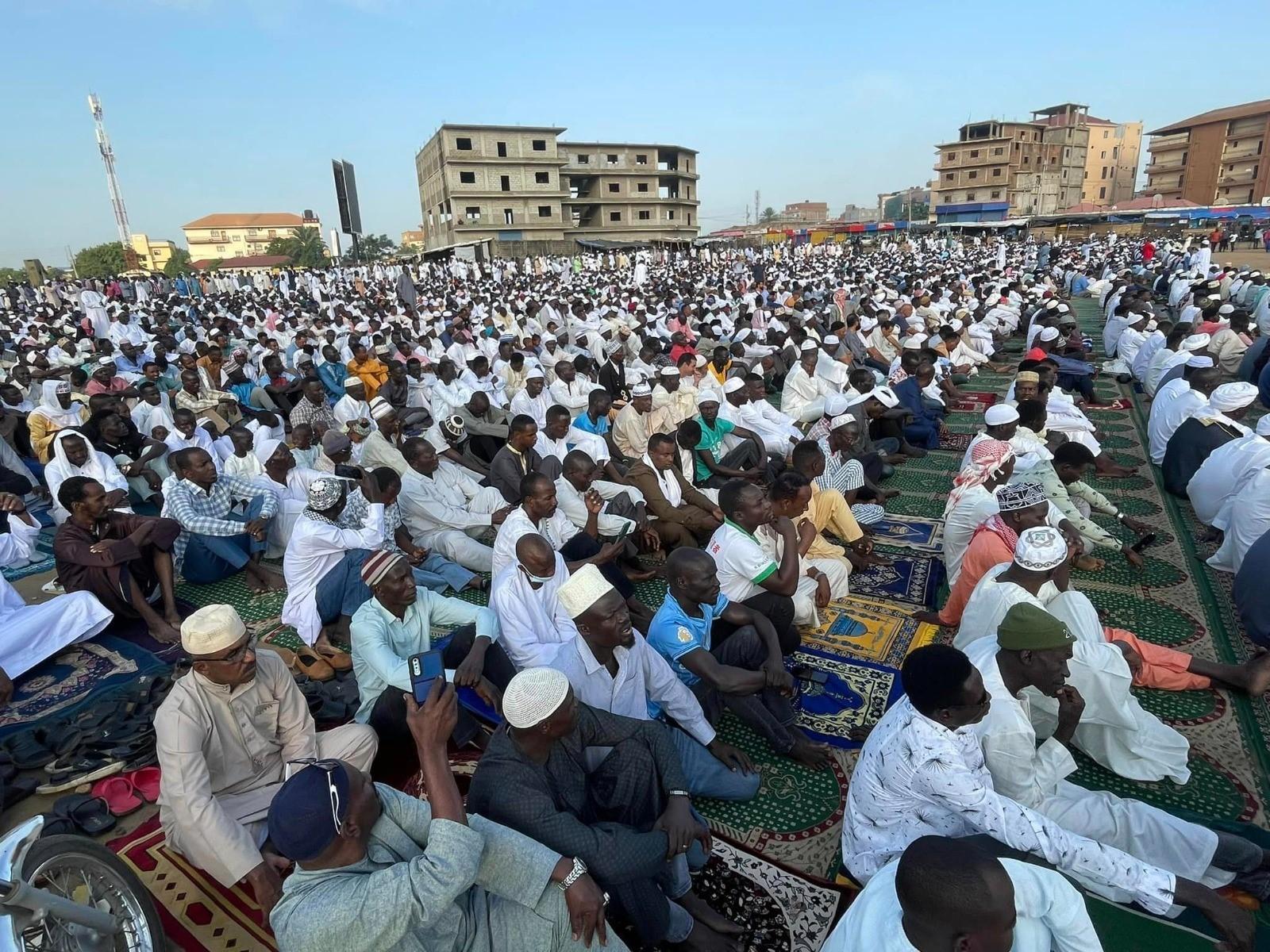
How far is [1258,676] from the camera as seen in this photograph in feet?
10.9

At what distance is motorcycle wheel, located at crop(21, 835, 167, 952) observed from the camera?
201cm

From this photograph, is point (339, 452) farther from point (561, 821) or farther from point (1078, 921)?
point (1078, 921)

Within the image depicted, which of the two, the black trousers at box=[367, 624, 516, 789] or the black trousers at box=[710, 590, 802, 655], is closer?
the black trousers at box=[367, 624, 516, 789]

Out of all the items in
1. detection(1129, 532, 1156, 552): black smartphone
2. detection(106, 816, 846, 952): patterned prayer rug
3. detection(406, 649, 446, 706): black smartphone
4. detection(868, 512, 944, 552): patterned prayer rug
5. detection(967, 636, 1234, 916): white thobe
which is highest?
detection(406, 649, 446, 706): black smartphone

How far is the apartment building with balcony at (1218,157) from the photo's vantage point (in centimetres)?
4678

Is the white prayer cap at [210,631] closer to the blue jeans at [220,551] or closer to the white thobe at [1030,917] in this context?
the white thobe at [1030,917]

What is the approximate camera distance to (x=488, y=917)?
6.19 feet

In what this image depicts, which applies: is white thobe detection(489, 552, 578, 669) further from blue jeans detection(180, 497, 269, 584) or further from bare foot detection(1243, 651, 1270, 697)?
bare foot detection(1243, 651, 1270, 697)

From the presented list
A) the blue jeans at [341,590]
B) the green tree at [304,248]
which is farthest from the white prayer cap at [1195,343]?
the green tree at [304,248]

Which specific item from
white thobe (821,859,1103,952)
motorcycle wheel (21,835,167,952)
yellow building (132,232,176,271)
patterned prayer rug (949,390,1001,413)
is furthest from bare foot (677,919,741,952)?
yellow building (132,232,176,271)

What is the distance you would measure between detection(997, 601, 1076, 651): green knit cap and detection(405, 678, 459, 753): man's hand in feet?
5.90

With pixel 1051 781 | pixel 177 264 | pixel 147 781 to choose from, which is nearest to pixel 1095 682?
pixel 1051 781

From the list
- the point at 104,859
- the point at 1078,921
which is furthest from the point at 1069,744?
the point at 104,859

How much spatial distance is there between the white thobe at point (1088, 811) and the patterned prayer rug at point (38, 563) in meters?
6.54
